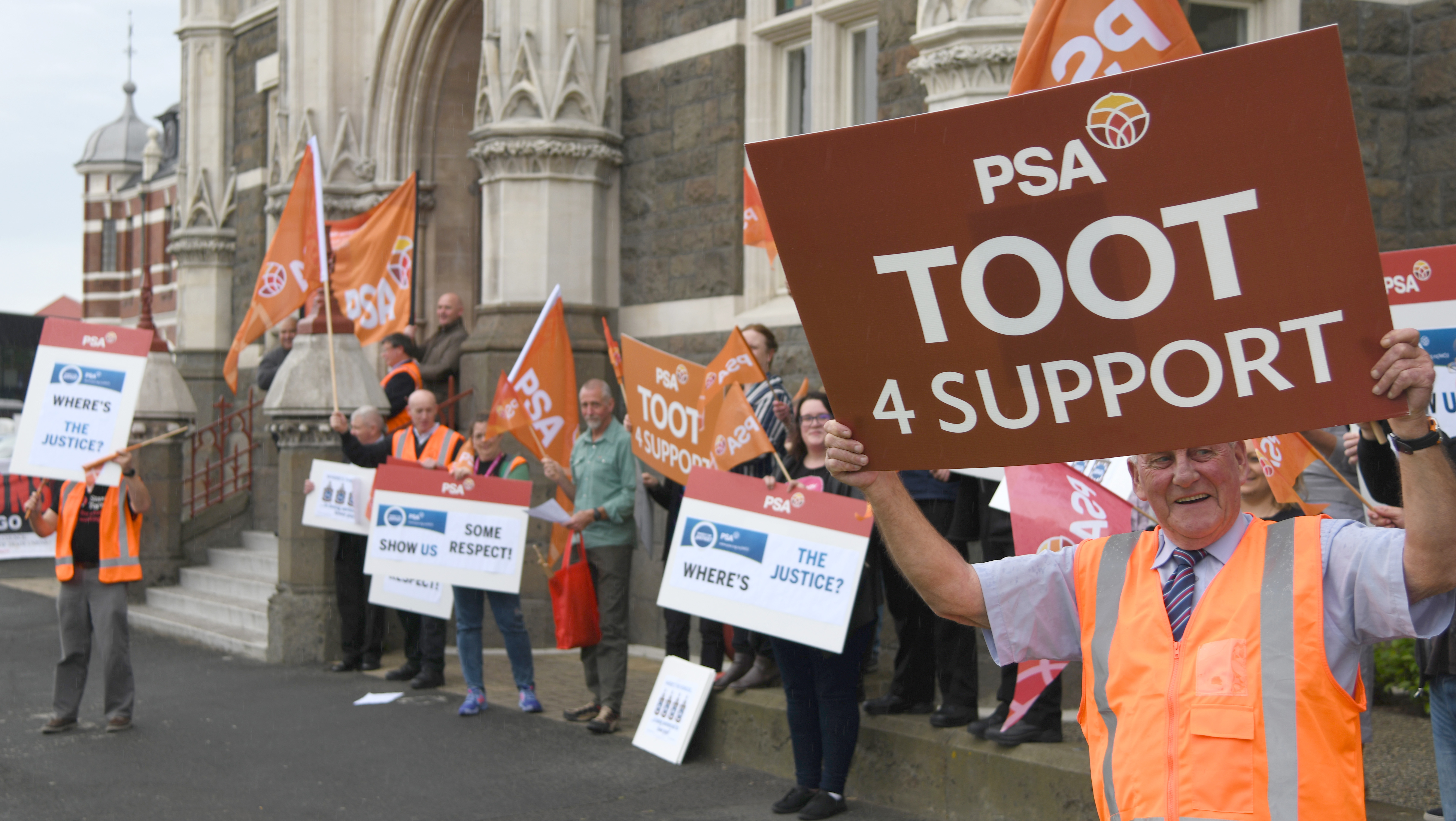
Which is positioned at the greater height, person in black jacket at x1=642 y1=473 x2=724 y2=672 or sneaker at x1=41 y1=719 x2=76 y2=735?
person in black jacket at x1=642 y1=473 x2=724 y2=672

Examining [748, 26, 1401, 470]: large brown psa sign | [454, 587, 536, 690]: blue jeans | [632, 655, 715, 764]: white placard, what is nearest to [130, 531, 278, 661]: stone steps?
[454, 587, 536, 690]: blue jeans

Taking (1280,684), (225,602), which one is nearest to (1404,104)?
(1280,684)

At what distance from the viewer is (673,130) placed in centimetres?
1218

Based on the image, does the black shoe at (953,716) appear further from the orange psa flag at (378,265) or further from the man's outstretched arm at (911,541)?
the orange psa flag at (378,265)

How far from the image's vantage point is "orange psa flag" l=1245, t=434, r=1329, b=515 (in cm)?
534

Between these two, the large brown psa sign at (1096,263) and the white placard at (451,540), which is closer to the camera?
the large brown psa sign at (1096,263)

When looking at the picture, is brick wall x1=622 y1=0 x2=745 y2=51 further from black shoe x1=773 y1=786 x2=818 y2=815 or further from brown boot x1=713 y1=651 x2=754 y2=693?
black shoe x1=773 y1=786 x2=818 y2=815

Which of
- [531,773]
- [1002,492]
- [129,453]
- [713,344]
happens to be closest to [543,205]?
[713,344]

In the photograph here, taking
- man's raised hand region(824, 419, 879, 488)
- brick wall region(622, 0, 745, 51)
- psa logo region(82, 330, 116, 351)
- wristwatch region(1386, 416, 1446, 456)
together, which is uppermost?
brick wall region(622, 0, 745, 51)

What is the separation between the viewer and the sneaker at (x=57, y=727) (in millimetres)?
8625

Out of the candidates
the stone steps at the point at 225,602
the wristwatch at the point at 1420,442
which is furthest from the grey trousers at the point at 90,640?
the wristwatch at the point at 1420,442

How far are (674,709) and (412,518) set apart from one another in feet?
8.83

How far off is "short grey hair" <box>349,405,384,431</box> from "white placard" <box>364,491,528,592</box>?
125 centimetres

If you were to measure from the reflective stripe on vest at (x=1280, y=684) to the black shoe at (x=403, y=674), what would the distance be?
8522 mm
